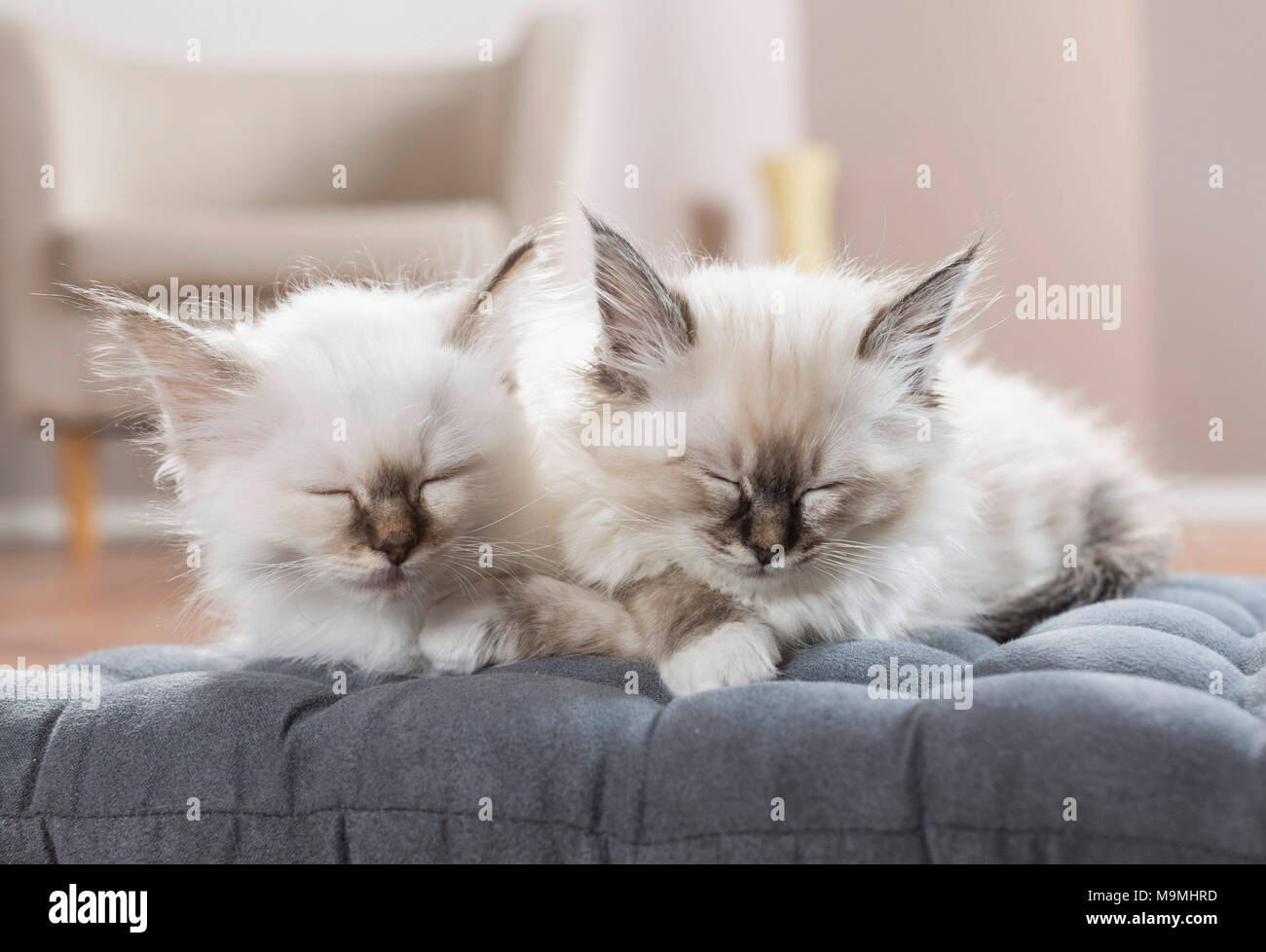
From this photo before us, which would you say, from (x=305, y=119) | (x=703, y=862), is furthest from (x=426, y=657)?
(x=305, y=119)

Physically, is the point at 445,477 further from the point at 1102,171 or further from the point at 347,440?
the point at 1102,171

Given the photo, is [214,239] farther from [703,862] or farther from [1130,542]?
[703,862]

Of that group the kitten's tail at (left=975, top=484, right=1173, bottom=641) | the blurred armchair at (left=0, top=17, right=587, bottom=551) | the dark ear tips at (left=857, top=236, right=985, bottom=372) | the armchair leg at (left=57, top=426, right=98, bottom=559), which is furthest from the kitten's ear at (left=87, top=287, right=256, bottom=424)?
the armchair leg at (left=57, top=426, right=98, bottom=559)

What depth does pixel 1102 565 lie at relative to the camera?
68.3 inches

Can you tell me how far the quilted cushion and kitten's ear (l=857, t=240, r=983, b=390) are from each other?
1.10ft

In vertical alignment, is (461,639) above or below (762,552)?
below

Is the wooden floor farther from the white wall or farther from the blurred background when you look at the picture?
the white wall

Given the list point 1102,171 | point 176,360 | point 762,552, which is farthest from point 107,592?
point 1102,171

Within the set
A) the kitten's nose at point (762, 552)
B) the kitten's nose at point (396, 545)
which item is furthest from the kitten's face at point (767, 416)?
the kitten's nose at point (396, 545)

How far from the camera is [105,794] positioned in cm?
119

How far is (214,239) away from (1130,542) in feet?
8.72

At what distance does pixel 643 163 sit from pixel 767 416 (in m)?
4.44

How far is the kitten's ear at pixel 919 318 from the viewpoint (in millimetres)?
1316

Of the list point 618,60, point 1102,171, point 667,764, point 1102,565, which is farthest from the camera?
point 618,60
